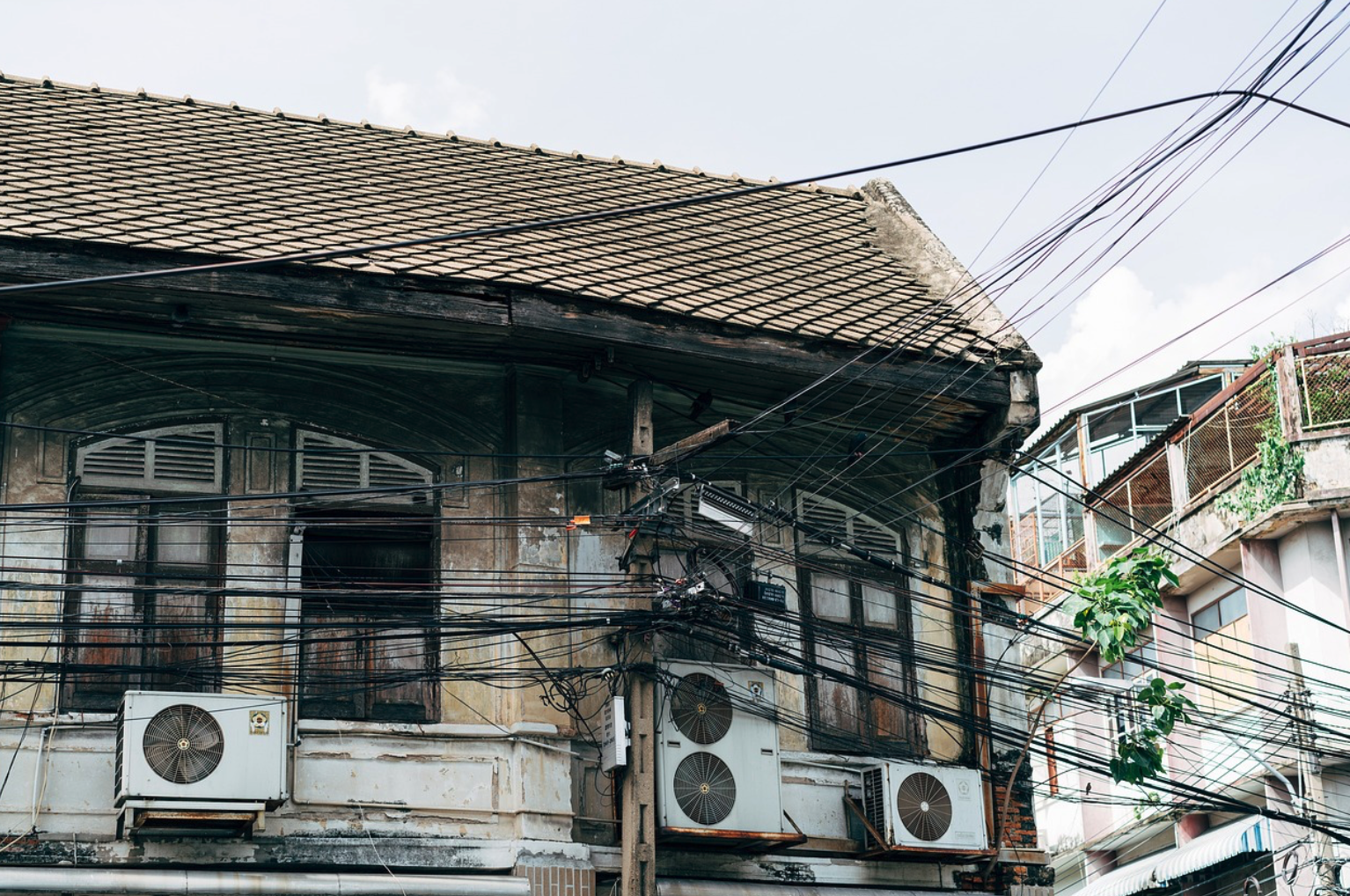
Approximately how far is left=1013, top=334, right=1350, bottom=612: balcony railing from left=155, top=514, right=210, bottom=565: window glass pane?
1119 centimetres

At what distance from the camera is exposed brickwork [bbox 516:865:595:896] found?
10.3 m

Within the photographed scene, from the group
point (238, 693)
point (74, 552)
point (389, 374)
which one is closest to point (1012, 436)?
point (389, 374)

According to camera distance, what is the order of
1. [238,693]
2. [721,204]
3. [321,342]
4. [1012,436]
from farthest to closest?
[721,204] < [1012,436] < [321,342] < [238,693]

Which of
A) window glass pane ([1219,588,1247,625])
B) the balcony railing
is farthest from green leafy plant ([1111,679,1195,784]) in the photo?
window glass pane ([1219,588,1247,625])

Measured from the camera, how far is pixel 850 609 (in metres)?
12.5

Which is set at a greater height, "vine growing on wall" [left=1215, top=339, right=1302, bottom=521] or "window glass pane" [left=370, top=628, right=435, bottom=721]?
"vine growing on wall" [left=1215, top=339, right=1302, bottom=521]

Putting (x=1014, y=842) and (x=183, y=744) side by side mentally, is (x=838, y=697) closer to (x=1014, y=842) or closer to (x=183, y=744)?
(x=1014, y=842)

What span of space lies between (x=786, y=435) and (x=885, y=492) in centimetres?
88

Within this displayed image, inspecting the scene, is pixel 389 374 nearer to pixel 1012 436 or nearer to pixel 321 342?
pixel 321 342

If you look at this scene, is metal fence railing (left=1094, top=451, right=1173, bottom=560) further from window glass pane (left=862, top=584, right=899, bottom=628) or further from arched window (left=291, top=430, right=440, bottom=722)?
arched window (left=291, top=430, right=440, bottom=722)

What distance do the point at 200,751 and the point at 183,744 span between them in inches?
4.1

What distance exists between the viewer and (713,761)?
10.9m

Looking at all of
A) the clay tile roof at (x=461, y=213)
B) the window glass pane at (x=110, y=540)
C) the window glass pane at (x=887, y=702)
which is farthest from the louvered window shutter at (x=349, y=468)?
the window glass pane at (x=887, y=702)

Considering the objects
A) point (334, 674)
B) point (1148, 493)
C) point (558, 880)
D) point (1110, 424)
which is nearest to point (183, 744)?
point (334, 674)
